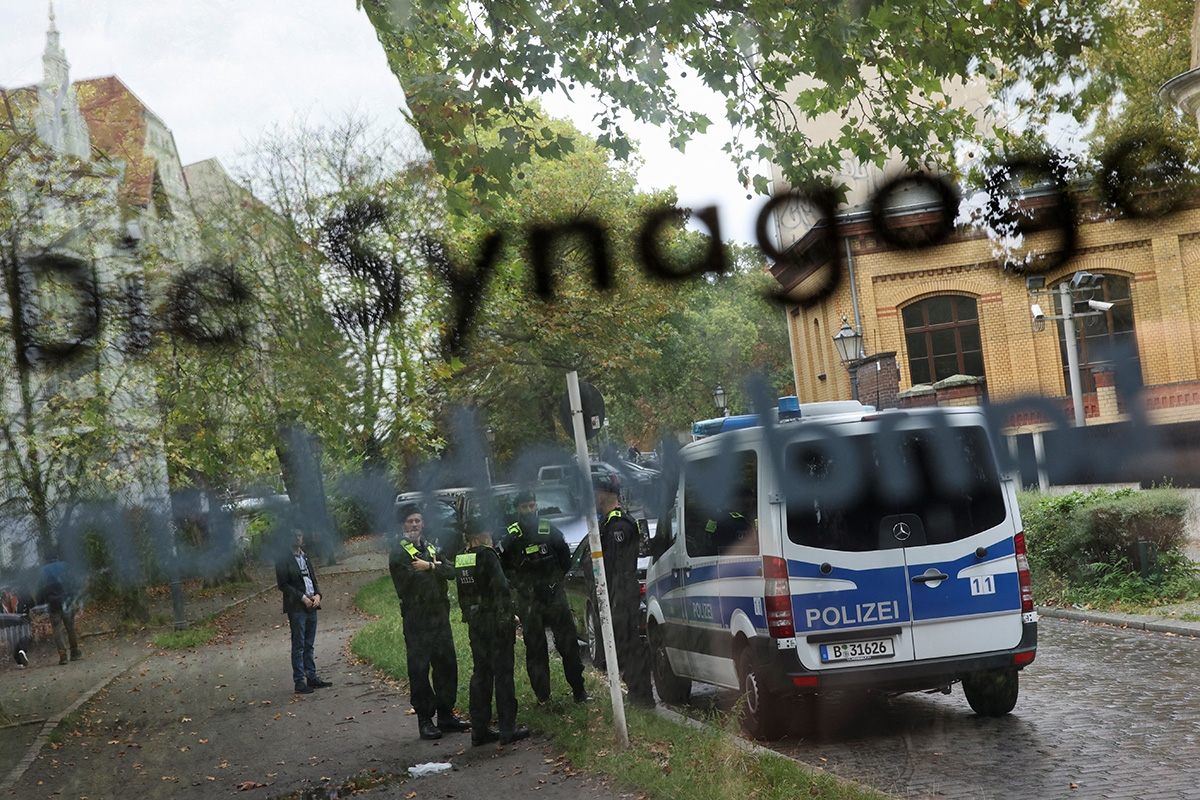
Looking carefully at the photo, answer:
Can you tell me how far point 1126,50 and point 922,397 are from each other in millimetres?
1310

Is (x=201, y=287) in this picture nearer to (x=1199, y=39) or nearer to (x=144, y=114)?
(x=144, y=114)

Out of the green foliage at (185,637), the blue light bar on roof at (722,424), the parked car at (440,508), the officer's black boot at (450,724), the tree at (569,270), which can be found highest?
Result: the tree at (569,270)

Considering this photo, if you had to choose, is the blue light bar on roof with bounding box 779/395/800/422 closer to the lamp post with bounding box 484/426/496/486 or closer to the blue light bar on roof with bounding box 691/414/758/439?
the blue light bar on roof with bounding box 691/414/758/439

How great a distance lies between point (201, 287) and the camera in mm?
4238

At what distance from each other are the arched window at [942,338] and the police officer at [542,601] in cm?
335

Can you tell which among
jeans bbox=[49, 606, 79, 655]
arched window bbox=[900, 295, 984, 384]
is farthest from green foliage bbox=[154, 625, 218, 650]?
arched window bbox=[900, 295, 984, 384]

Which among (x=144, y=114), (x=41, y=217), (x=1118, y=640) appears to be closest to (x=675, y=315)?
(x=144, y=114)

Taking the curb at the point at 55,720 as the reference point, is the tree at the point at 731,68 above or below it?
above

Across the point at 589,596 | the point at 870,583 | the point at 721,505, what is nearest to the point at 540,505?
the point at 721,505

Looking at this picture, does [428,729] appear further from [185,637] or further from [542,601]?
[185,637]

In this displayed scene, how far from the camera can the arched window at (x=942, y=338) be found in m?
3.62

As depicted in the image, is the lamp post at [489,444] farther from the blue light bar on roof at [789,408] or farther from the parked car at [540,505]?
the blue light bar on roof at [789,408]

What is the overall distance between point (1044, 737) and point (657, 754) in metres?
2.04

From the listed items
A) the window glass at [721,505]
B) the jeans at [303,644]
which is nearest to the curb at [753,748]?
the window glass at [721,505]
